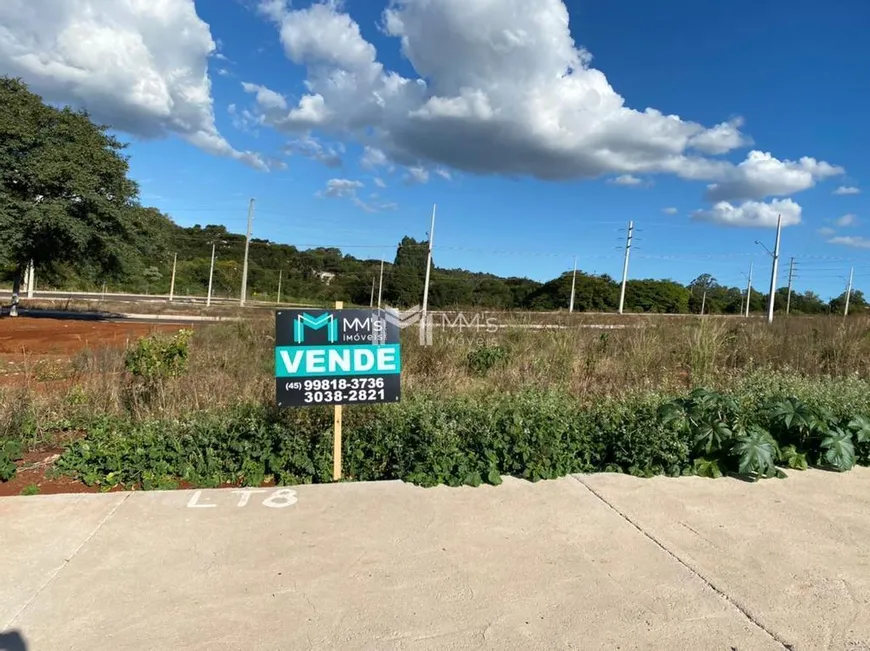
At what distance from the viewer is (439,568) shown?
3.15 metres

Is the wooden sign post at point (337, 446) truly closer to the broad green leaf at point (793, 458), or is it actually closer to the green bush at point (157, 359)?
the green bush at point (157, 359)

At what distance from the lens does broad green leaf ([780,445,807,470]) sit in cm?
496

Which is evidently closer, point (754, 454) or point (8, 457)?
point (8, 457)

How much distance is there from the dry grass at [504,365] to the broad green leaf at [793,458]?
2050 millimetres

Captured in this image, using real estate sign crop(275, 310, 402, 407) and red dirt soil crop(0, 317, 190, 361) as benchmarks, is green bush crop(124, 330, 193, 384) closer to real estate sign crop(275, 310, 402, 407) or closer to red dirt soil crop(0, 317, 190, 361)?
real estate sign crop(275, 310, 402, 407)

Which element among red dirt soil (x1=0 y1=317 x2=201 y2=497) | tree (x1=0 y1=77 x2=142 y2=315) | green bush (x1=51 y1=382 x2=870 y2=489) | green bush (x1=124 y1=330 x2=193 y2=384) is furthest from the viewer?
tree (x1=0 y1=77 x2=142 y2=315)

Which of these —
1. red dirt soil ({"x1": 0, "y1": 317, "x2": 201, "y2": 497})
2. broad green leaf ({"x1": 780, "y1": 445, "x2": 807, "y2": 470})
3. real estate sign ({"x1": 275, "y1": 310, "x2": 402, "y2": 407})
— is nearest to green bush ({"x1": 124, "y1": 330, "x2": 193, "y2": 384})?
red dirt soil ({"x1": 0, "y1": 317, "x2": 201, "y2": 497})

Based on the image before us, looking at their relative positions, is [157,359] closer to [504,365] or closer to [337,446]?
[337,446]

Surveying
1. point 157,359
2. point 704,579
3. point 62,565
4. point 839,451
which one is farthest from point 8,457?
point 839,451

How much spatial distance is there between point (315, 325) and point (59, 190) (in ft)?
71.0

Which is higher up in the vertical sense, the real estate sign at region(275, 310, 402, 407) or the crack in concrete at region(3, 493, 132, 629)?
the real estate sign at region(275, 310, 402, 407)

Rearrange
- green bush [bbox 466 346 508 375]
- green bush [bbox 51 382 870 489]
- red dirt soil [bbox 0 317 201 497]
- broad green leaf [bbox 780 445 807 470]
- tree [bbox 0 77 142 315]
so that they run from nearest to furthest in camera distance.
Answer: red dirt soil [bbox 0 317 201 497], green bush [bbox 51 382 870 489], broad green leaf [bbox 780 445 807 470], green bush [bbox 466 346 508 375], tree [bbox 0 77 142 315]

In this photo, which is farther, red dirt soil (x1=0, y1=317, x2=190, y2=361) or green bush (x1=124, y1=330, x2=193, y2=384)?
red dirt soil (x1=0, y1=317, x2=190, y2=361)

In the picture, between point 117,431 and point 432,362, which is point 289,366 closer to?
point 117,431
